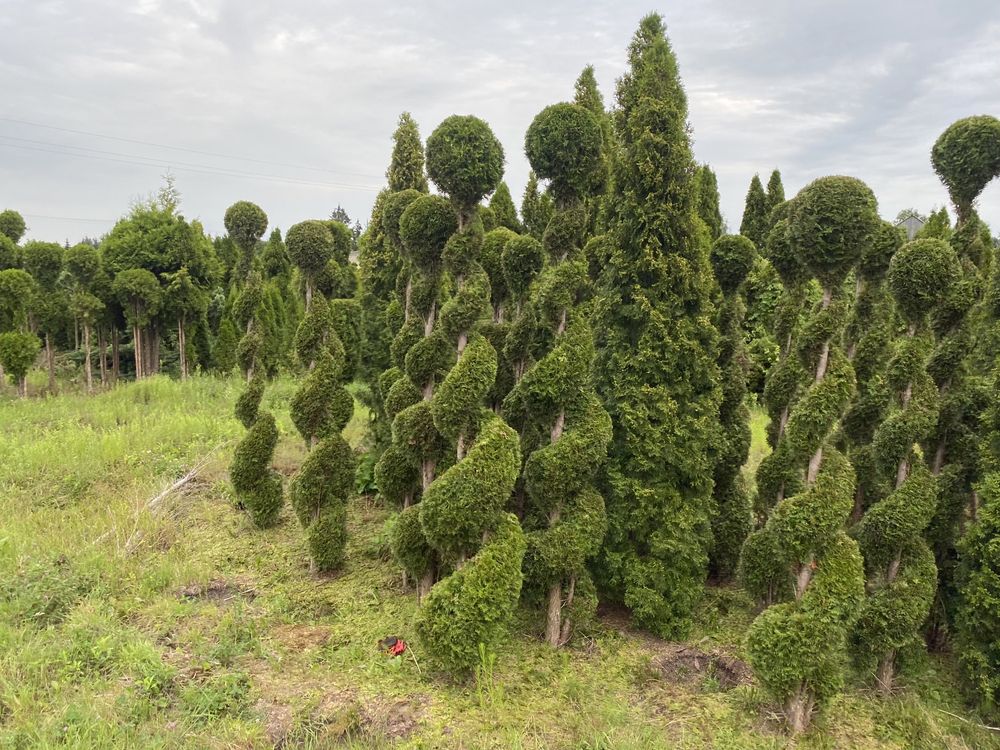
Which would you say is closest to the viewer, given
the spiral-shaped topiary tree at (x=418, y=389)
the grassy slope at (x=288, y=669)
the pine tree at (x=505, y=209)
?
the grassy slope at (x=288, y=669)

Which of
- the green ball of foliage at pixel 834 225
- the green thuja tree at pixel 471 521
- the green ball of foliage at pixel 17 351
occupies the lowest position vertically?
the green thuja tree at pixel 471 521

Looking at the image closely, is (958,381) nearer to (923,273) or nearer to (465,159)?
(923,273)

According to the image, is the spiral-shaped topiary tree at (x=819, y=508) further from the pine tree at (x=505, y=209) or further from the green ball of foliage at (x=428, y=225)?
the pine tree at (x=505, y=209)

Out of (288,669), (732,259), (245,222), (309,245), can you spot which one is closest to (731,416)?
(732,259)

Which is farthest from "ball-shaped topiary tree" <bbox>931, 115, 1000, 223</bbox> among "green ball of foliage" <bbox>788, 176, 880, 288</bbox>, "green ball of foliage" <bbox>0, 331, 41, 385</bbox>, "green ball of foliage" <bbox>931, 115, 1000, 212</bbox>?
"green ball of foliage" <bbox>0, 331, 41, 385</bbox>

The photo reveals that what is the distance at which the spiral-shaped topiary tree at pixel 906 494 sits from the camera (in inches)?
160

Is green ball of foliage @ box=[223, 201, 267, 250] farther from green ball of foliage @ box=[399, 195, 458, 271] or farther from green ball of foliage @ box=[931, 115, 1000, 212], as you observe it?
green ball of foliage @ box=[931, 115, 1000, 212]

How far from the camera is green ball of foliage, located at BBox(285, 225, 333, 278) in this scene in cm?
611

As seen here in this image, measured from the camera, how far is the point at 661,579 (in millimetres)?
4699

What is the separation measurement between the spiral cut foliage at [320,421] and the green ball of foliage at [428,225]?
1342mm

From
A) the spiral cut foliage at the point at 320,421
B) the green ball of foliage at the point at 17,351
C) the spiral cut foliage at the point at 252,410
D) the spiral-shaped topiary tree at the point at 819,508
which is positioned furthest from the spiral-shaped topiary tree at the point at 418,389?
the green ball of foliage at the point at 17,351

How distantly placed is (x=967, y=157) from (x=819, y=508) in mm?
3169

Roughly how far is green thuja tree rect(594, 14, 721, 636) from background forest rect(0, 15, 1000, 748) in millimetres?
25

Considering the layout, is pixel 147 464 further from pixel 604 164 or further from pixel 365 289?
pixel 604 164
